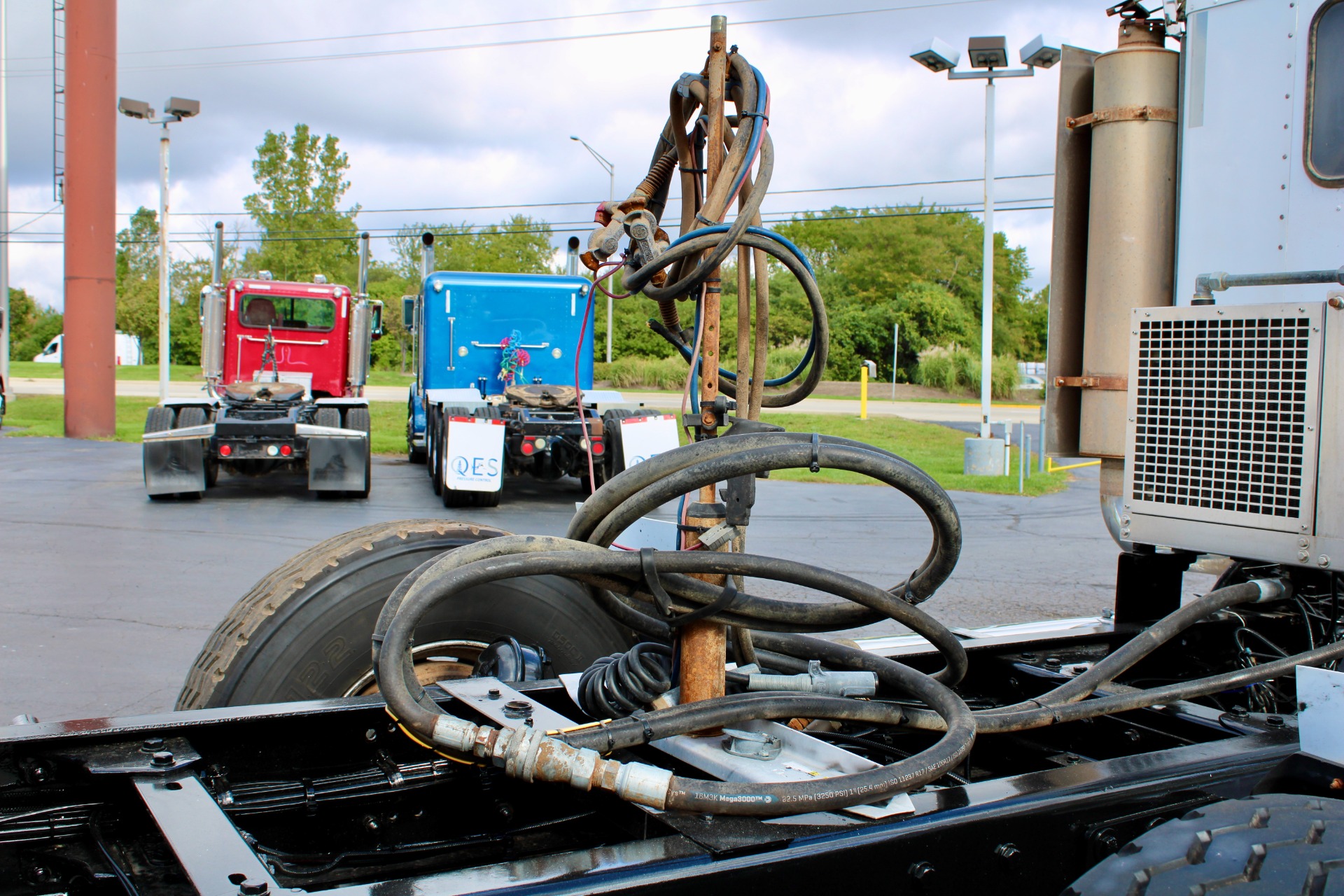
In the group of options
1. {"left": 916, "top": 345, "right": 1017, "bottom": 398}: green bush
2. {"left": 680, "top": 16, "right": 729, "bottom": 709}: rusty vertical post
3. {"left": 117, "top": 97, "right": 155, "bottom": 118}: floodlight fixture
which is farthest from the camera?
{"left": 916, "top": 345, "right": 1017, "bottom": 398}: green bush

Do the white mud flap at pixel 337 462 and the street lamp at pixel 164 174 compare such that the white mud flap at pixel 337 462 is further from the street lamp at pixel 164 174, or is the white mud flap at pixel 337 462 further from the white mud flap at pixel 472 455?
the street lamp at pixel 164 174

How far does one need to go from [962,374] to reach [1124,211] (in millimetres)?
45106

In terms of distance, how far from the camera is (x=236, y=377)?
1526cm

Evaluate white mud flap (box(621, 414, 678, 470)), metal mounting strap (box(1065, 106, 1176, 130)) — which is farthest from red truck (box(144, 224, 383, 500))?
metal mounting strap (box(1065, 106, 1176, 130))

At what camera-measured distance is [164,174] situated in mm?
22516

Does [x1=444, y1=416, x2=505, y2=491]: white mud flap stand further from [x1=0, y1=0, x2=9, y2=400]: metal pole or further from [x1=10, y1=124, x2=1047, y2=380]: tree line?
[x1=10, y1=124, x2=1047, y2=380]: tree line

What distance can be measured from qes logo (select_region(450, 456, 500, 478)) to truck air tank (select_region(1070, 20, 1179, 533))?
835cm

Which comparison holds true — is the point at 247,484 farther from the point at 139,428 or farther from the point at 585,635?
the point at 585,635

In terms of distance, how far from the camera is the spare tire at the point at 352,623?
2.55 m

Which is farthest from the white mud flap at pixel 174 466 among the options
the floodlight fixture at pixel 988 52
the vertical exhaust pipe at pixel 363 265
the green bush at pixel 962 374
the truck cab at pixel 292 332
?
the green bush at pixel 962 374

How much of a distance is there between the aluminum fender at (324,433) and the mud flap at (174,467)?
107 cm

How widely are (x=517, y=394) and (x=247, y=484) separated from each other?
3917mm

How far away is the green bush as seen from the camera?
150ft

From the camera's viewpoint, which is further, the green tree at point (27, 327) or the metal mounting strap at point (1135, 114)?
the green tree at point (27, 327)
